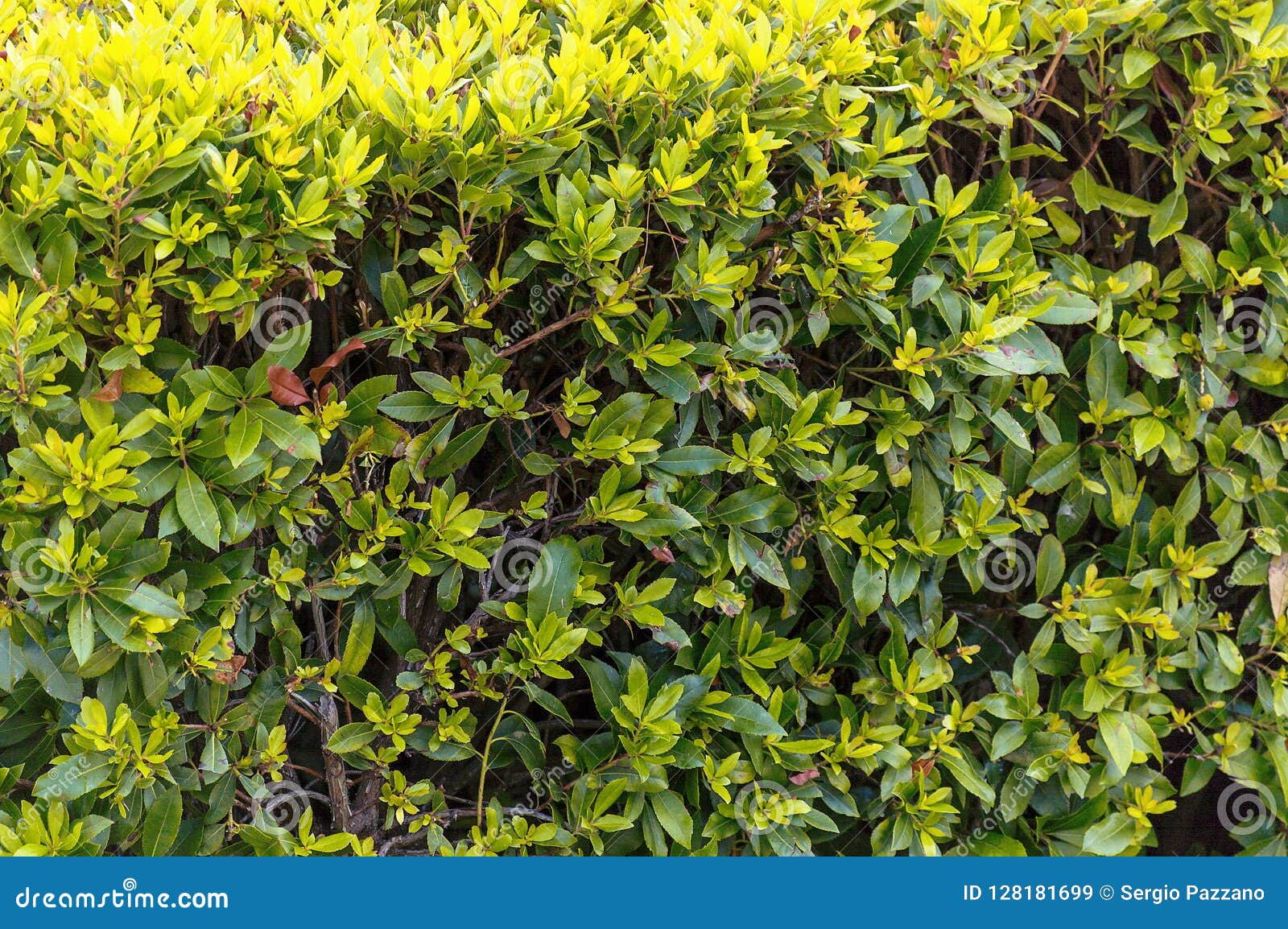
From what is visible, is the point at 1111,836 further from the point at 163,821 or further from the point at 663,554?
the point at 163,821

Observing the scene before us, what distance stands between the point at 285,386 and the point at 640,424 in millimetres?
831

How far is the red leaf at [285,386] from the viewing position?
96.3 inches

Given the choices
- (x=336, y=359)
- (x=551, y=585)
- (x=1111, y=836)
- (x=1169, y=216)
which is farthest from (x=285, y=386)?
(x=1111, y=836)

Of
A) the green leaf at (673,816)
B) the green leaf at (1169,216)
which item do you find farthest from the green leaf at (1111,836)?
the green leaf at (1169,216)

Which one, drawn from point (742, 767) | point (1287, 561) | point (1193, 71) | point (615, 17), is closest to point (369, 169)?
point (615, 17)

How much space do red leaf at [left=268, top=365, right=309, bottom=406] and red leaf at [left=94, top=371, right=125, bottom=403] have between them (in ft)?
1.02

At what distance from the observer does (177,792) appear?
2.58 m

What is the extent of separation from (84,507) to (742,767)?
67.3 inches

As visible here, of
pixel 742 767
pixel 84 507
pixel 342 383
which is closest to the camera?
pixel 84 507

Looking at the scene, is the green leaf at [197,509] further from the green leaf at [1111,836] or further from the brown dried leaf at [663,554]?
the green leaf at [1111,836]

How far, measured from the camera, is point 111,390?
92.4 inches

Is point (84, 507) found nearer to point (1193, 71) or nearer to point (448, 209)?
point (448, 209)

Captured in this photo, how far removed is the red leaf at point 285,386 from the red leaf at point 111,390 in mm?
309

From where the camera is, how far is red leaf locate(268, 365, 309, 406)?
2.45 meters
